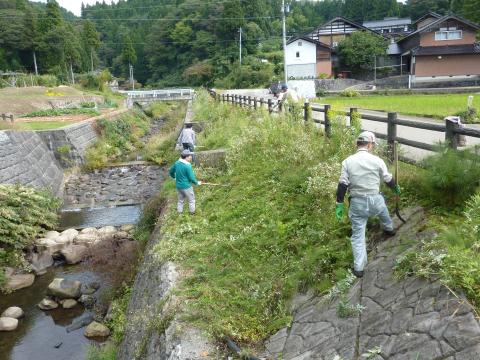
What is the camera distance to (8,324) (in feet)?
32.7

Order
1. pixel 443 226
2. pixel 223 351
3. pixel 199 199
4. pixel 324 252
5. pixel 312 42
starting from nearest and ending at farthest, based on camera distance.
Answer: pixel 443 226 → pixel 223 351 → pixel 324 252 → pixel 199 199 → pixel 312 42

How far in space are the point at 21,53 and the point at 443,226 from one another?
2936 inches

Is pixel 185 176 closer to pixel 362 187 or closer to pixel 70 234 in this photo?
pixel 362 187

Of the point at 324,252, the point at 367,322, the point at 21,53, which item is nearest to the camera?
the point at 367,322

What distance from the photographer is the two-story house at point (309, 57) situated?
50.5 metres

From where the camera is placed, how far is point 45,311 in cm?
1083

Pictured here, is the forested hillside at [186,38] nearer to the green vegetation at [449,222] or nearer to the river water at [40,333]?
the river water at [40,333]

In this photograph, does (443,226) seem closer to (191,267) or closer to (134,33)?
(191,267)

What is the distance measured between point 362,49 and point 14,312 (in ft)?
151

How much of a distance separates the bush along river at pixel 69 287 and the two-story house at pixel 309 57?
3872cm

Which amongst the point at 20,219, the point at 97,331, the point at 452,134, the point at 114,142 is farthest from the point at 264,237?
the point at 114,142

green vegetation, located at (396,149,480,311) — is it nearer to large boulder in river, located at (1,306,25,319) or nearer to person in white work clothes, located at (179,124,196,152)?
person in white work clothes, located at (179,124,196,152)

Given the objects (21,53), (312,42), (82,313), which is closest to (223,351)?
(82,313)

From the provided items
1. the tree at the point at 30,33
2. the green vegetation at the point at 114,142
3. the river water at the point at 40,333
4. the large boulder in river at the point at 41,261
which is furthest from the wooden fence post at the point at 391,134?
the tree at the point at 30,33
